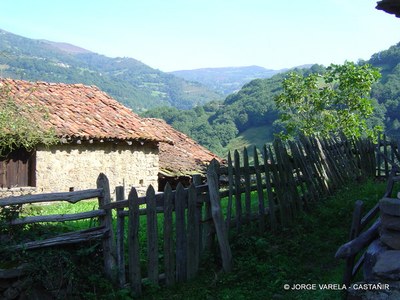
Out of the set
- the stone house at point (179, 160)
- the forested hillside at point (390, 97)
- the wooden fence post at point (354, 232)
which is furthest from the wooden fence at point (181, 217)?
the forested hillside at point (390, 97)

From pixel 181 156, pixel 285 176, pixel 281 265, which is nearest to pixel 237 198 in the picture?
pixel 281 265

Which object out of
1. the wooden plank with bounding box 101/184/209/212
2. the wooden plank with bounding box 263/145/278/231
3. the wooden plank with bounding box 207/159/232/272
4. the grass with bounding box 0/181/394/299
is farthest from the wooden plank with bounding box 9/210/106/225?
the wooden plank with bounding box 263/145/278/231

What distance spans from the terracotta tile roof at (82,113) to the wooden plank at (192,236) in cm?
1002

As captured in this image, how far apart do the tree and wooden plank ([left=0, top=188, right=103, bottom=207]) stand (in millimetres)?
16662

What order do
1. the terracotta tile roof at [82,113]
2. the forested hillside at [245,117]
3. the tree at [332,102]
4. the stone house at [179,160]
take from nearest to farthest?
the terracotta tile roof at [82,113], the stone house at [179,160], the tree at [332,102], the forested hillside at [245,117]

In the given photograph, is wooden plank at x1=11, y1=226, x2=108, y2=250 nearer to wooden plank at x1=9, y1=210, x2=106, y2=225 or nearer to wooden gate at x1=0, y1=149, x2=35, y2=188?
wooden plank at x1=9, y1=210, x2=106, y2=225

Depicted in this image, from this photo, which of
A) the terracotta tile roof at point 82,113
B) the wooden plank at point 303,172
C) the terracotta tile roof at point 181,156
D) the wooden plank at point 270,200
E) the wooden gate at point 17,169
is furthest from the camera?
the terracotta tile roof at point 181,156

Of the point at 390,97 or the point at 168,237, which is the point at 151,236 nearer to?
the point at 168,237

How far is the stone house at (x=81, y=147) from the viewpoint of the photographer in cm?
1495

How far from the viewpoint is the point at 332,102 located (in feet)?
74.5

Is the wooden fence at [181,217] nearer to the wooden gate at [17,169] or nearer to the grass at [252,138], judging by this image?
the wooden gate at [17,169]

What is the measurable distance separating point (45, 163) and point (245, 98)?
7528 centimetres

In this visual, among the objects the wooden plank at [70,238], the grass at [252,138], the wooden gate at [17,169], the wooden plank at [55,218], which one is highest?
the grass at [252,138]

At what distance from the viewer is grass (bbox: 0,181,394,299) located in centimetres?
507
